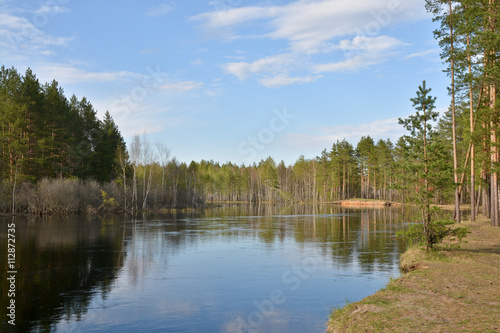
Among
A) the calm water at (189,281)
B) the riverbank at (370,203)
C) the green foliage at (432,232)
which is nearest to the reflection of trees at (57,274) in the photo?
the calm water at (189,281)

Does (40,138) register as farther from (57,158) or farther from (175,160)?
(175,160)

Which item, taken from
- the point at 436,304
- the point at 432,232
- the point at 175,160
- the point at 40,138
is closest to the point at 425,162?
the point at 432,232

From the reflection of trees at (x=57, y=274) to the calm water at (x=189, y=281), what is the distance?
4 centimetres

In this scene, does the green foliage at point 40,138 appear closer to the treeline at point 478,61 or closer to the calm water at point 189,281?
the calm water at point 189,281

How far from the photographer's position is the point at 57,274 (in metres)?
17.6

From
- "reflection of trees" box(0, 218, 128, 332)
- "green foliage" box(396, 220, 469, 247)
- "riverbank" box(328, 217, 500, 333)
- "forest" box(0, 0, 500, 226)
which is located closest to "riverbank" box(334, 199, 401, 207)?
"forest" box(0, 0, 500, 226)

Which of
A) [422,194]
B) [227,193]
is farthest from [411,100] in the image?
[227,193]

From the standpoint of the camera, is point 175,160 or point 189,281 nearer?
point 189,281

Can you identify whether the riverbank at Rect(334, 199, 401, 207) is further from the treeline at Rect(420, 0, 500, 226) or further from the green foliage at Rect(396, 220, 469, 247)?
the green foliage at Rect(396, 220, 469, 247)

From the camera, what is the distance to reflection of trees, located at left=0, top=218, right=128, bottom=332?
477 inches

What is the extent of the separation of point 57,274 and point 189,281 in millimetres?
6309

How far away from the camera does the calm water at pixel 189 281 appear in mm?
11617

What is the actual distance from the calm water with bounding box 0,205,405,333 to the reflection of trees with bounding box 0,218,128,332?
38 millimetres

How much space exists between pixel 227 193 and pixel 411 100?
139221 millimetres
